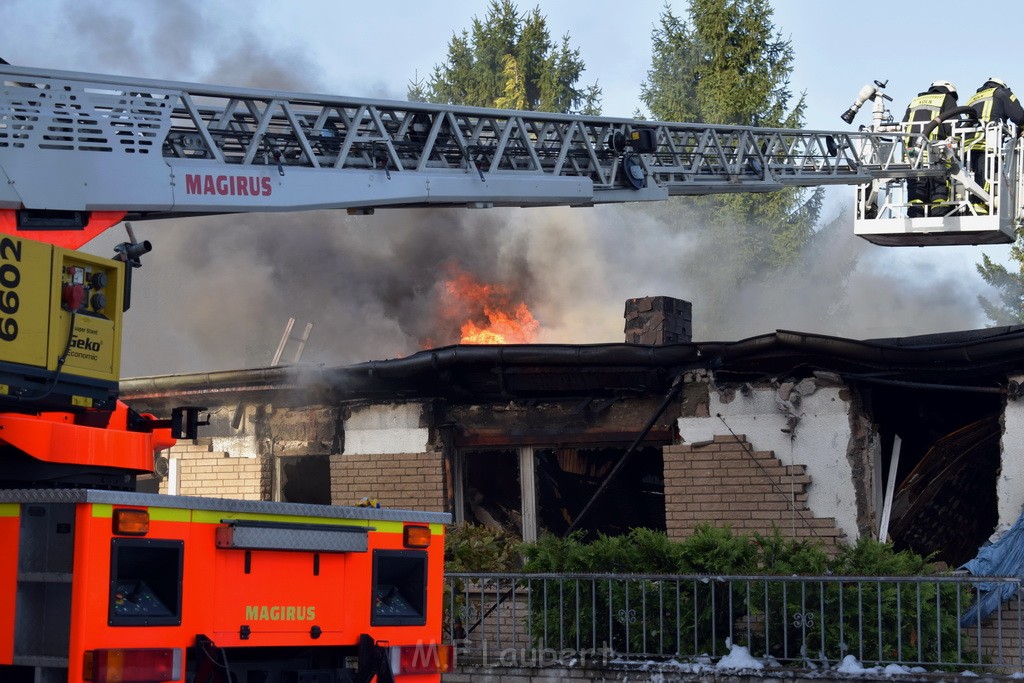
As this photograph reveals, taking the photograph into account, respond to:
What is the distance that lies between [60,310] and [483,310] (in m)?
18.5

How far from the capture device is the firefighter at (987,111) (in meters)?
16.5

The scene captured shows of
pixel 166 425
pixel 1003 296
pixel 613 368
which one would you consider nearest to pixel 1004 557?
pixel 613 368

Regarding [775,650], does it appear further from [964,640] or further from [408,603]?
[408,603]

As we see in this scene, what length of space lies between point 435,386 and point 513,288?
13.9 meters

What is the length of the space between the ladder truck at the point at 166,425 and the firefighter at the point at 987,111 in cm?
730

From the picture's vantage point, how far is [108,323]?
6941mm

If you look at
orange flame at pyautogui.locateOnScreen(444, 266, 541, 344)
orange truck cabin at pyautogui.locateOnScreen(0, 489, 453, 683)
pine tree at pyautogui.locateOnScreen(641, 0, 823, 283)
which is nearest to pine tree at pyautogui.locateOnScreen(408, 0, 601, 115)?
pine tree at pyautogui.locateOnScreen(641, 0, 823, 283)

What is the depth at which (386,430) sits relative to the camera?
1523 cm

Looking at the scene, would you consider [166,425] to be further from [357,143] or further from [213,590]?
[357,143]

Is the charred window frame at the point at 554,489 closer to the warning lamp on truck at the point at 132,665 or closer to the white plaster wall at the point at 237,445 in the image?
the white plaster wall at the point at 237,445

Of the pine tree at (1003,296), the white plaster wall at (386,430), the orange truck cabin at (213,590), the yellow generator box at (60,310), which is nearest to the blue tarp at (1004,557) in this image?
the orange truck cabin at (213,590)

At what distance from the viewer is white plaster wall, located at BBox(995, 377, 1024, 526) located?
478 inches

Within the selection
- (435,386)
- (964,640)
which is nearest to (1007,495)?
(964,640)

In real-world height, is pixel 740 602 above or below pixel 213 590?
below
